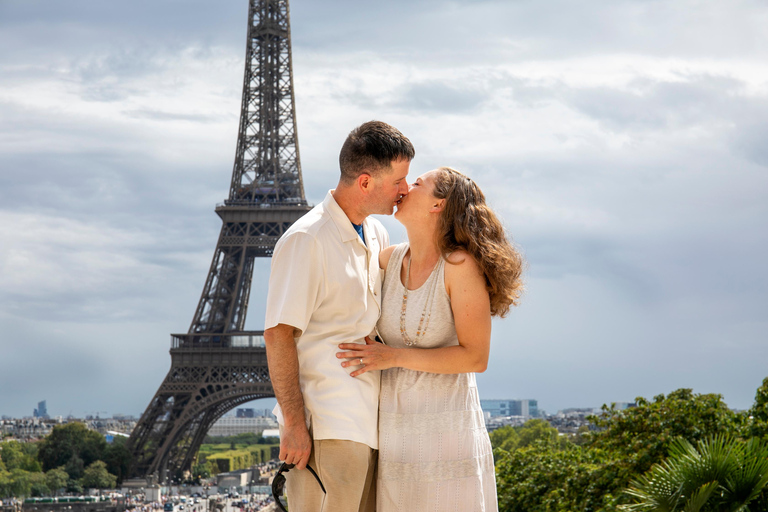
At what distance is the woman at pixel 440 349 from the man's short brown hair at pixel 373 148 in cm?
28

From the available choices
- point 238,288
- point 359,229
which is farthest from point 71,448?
point 359,229

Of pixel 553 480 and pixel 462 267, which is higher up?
pixel 462 267

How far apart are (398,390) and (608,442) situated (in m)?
10.0

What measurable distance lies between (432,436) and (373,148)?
54.5 inches

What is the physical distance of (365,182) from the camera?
3736mm

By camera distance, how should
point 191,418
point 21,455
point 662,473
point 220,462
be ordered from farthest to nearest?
point 220,462, point 21,455, point 191,418, point 662,473

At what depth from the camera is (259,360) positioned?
32250mm

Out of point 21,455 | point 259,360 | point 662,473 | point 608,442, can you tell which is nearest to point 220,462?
point 21,455

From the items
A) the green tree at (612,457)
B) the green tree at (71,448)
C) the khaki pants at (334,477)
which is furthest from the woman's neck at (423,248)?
the green tree at (71,448)

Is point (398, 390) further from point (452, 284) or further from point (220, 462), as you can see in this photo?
point (220, 462)

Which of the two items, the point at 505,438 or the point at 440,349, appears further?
the point at 505,438

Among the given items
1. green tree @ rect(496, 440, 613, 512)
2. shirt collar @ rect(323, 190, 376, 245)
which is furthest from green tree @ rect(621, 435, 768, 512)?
green tree @ rect(496, 440, 613, 512)

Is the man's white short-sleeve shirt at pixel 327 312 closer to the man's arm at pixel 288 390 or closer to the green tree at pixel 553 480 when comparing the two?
the man's arm at pixel 288 390

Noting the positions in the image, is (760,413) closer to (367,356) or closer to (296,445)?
(367,356)
